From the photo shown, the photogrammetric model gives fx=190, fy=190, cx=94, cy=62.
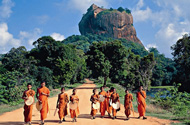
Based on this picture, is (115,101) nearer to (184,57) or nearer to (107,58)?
(107,58)

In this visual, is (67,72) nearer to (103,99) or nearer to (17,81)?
(17,81)

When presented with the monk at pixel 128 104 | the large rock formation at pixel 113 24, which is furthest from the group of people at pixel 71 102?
the large rock formation at pixel 113 24

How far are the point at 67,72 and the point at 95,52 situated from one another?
5967mm

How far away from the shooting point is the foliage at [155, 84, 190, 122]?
10570 mm

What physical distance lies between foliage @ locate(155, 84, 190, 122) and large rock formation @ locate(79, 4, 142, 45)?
152m

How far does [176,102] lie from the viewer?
40.2 feet

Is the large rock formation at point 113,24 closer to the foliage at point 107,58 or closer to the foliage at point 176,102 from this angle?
the foliage at point 107,58

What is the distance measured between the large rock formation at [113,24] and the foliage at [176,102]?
152 m

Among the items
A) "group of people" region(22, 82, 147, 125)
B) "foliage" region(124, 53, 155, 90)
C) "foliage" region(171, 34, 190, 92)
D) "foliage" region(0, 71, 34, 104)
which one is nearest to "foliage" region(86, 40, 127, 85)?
"foliage" region(124, 53, 155, 90)

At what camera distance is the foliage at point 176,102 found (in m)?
10.6

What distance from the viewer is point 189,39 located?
35250 mm

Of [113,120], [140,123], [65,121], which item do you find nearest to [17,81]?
[65,121]

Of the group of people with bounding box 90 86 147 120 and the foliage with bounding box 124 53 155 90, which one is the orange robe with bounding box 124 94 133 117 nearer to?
the group of people with bounding box 90 86 147 120

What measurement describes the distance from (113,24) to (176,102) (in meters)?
154
